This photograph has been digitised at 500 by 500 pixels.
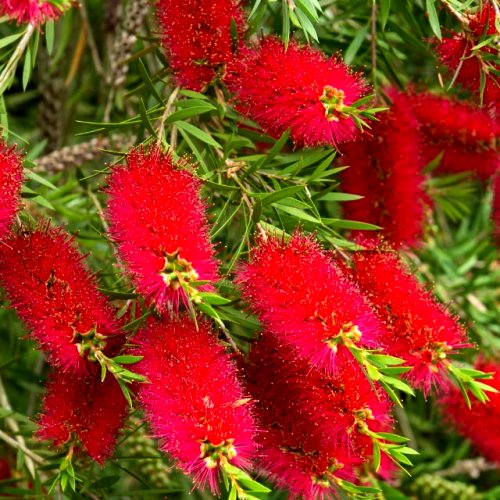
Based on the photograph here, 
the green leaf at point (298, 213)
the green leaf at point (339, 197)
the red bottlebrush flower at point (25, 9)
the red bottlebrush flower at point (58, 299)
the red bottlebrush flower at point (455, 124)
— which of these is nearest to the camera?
the red bottlebrush flower at point (25, 9)

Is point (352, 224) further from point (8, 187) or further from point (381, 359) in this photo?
Answer: point (8, 187)

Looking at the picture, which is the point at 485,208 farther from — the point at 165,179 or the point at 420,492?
the point at 165,179

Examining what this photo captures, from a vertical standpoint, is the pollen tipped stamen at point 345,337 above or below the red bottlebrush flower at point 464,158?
above

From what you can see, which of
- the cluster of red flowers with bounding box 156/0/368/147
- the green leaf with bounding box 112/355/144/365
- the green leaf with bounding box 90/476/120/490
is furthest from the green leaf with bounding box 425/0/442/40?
the green leaf with bounding box 90/476/120/490

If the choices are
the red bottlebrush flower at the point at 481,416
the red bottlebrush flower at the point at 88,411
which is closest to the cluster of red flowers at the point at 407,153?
the red bottlebrush flower at the point at 481,416

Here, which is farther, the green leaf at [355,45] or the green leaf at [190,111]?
the green leaf at [355,45]

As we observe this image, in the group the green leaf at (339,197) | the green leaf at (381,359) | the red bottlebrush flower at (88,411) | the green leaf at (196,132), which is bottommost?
the red bottlebrush flower at (88,411)

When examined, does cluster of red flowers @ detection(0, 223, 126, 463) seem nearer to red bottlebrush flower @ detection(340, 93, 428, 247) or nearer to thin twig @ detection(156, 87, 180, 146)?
thin twig @ detection(156, 87, 180, 146)

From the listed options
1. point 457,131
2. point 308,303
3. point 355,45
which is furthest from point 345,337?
point 355,45

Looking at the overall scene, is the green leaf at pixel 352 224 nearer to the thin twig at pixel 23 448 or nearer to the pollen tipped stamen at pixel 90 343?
the pollen tipped stamen at pixel 90 343
